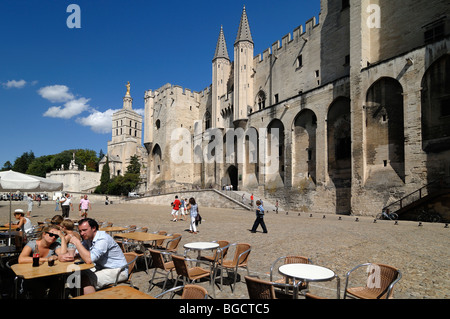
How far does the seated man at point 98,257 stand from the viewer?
12.4 ft

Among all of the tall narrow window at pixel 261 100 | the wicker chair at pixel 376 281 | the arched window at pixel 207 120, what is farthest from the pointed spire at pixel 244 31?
the wicker chair at pixel 376 281

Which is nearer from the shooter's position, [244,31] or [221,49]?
[244,31]

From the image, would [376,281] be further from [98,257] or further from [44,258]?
[44,258]

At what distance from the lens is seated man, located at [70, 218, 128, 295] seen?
3.77 metres

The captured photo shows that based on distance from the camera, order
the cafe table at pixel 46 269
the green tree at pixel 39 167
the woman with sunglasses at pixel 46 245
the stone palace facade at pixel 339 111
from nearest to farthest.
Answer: the cafe table at pixel 46 269
the woman with sunglasses at pixel 46 245
the stone palace facade at pixel 339 111
the green tree at pixel 39 167

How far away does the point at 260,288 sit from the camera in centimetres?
308

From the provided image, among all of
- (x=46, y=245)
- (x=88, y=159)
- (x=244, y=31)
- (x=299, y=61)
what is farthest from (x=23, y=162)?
(x=46, y=245)

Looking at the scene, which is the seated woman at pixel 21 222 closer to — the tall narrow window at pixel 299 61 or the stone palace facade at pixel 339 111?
the stone palace facade at pixel 339 111

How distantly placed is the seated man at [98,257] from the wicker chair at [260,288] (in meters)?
2.06

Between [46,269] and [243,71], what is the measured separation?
3341 cm

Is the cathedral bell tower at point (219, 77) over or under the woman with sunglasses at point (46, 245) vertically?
over

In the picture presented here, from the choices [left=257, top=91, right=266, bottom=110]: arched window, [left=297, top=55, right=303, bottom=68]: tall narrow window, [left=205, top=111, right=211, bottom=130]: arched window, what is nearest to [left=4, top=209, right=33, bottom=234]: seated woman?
[left=297, top=55, right=303, bottom=68]: tall narrow window
